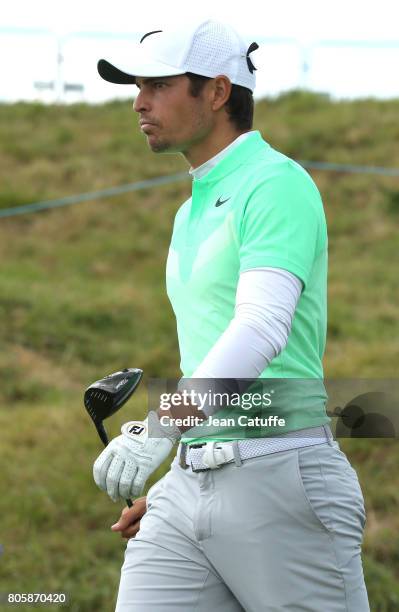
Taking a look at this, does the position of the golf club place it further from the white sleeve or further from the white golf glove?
the white sleeve

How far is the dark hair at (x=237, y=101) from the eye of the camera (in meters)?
3.10

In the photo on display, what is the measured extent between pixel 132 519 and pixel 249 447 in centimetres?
60

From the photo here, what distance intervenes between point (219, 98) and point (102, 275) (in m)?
9.39

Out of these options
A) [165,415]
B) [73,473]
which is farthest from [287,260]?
[73,473]

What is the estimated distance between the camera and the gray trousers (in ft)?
9.45

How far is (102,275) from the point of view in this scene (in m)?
12.5

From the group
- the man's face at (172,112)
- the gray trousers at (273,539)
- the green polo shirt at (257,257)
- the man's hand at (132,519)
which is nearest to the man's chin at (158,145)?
the man's face at (172,112)

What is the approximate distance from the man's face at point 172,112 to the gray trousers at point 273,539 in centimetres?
82

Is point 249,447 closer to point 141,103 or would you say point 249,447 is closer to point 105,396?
Answer: point 105,396

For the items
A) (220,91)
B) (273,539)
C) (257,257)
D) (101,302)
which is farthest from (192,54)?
(101,302)

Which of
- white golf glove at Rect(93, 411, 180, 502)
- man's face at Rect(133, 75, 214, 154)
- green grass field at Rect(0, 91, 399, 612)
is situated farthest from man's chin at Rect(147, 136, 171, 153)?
green grass field at Rect(0, 91, 399, 612)

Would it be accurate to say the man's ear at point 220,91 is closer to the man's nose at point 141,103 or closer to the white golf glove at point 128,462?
the man's nose at point 141,103

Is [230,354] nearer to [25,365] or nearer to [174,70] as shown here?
[174,70]

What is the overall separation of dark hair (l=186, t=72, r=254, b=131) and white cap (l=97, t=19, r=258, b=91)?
2 cm
